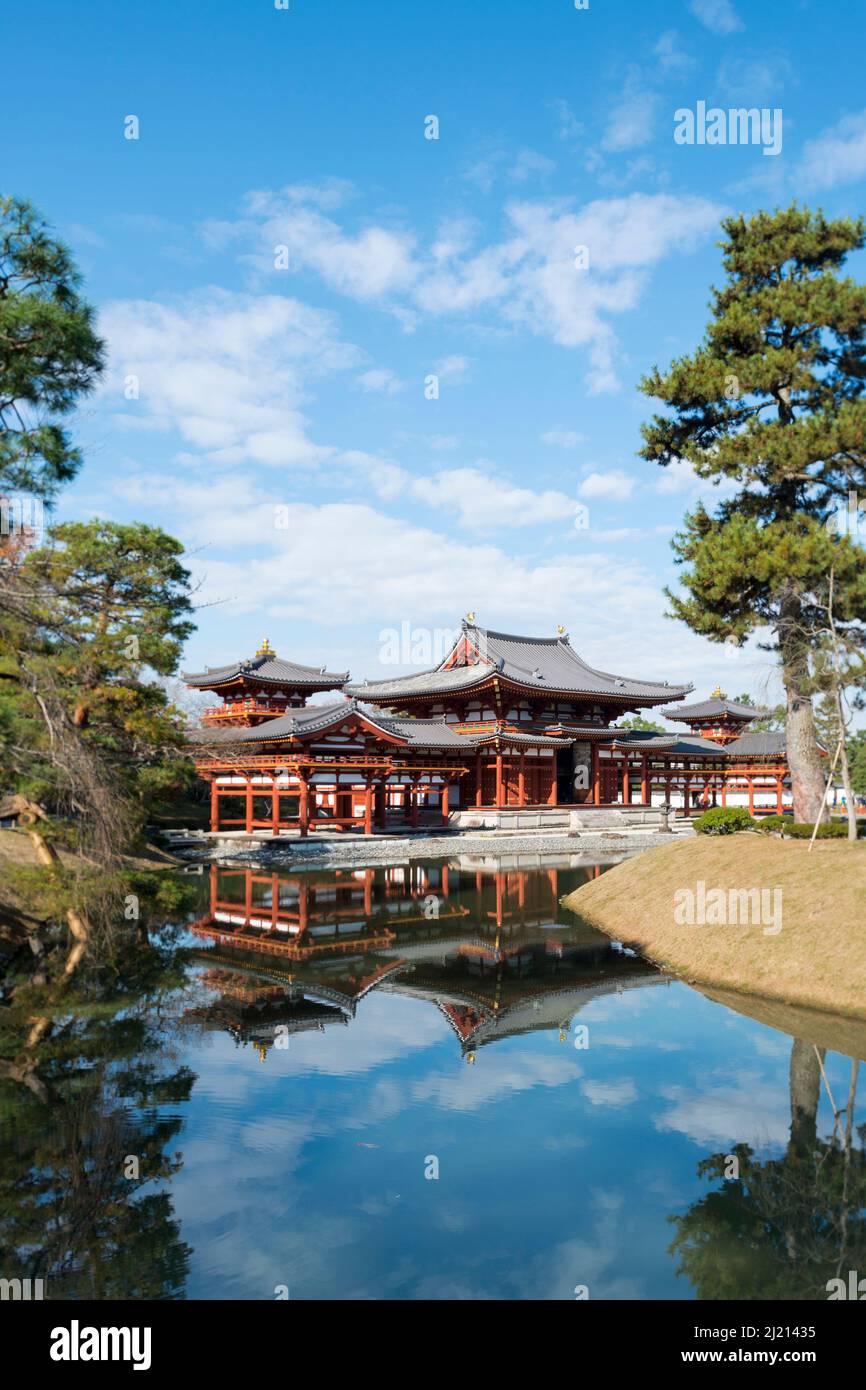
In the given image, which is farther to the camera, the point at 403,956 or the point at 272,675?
the point at 272,675

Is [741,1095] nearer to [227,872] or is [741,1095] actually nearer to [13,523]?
[13,523]

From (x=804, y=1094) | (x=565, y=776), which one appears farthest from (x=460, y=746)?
(x=804, y=1094)

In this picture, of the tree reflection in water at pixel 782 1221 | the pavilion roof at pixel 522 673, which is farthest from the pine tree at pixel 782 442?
the pavilion roof at pixel 522 673

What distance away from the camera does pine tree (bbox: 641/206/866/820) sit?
66.0 feet

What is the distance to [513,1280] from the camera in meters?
6.14

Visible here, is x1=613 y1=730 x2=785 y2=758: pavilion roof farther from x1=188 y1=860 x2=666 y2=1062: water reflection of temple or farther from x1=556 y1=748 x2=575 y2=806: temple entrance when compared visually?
x1=188 y1=860 x2=666 y2=1062: water reflection of temple

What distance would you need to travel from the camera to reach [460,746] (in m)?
39.1

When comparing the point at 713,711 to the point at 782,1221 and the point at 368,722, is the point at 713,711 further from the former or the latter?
the point at 782,1221

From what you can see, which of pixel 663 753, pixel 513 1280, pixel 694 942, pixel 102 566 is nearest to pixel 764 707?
pixel 694 942

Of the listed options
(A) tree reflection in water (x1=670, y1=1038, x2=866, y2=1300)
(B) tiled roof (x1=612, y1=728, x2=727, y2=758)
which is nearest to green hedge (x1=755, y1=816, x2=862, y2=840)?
(A) tree reflection in water (x1=670, y1=1038, x2=866, y2=1300)

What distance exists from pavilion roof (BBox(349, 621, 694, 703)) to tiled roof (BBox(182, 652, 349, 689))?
3.60 metres

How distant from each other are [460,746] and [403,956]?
2242cm

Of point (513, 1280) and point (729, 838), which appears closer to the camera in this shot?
point (513, 1280)

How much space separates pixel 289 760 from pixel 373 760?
385 cm
